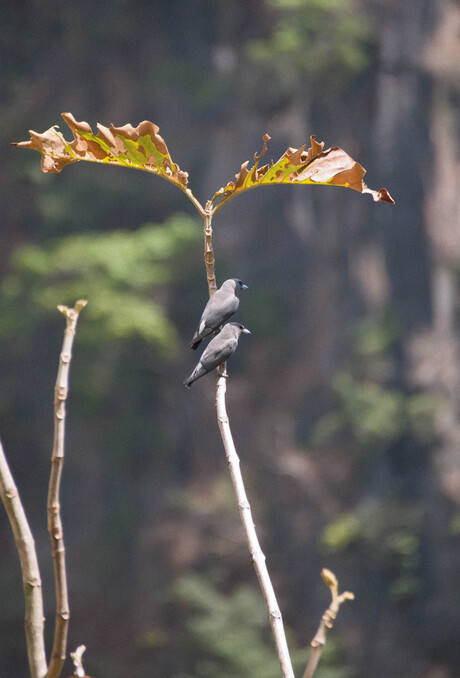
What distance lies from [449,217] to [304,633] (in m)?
3.83

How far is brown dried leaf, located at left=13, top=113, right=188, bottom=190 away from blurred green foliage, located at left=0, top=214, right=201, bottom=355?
484 centimetres

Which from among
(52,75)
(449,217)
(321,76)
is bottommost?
(449,217)

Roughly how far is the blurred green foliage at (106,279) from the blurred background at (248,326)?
0.07 ft

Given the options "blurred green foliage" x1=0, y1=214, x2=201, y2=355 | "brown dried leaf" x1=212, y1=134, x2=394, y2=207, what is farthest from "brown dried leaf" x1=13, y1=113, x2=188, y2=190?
"blurred green foliage" x1=0, y1=214, x2=201, y2=355

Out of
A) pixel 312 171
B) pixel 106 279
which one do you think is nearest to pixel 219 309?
pixel 312 171

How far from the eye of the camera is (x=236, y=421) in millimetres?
6598

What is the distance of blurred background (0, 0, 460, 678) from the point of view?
5953 millimetres

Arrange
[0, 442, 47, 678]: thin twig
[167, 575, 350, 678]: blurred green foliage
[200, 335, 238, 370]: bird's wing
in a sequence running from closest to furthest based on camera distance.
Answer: [0, 442, 47, 678]: thin twig < [200, 335, 238, 370]: bird's wing < [167, 575, 350, 678]: blurred green foliage

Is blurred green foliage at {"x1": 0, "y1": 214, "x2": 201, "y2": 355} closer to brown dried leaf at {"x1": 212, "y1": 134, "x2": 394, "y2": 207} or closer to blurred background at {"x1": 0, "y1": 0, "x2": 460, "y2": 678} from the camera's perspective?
blurred background at {"x1": 0, "y1": 0, "x2": 460, "y2": 678}

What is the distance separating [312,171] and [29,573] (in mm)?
470

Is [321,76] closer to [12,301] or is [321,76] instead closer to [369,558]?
[12,301]

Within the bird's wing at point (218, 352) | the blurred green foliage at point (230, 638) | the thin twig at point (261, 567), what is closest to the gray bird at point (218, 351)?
the bird's wing at point (218, 352)

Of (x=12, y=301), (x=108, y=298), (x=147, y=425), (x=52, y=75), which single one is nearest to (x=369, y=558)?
(x=147, y=425)

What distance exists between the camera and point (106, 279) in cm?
568
